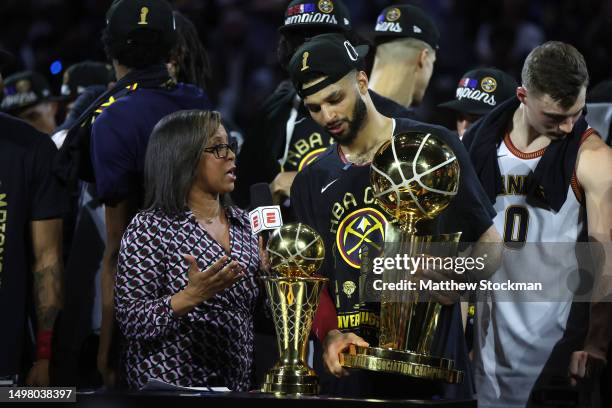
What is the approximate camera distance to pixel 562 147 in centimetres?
400

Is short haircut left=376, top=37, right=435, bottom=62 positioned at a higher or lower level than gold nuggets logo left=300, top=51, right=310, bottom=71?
higher

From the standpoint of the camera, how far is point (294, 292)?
304cm

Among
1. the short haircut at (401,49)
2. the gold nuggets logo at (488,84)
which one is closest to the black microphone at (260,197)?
the short haircut at (401,49)

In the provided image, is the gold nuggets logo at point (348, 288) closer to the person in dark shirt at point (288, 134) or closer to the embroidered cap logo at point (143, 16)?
the person in dark shirt at point (288, 134)

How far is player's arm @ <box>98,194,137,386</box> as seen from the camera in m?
4.04

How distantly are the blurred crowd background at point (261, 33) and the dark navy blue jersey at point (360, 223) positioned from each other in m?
5.22

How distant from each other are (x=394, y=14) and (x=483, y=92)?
58cm

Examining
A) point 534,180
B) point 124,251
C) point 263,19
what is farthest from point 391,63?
point 263,19

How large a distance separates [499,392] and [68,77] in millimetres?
3079

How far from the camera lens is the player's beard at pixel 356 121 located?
3.43 meters

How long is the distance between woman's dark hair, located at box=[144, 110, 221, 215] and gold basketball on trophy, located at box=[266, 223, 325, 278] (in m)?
0.72

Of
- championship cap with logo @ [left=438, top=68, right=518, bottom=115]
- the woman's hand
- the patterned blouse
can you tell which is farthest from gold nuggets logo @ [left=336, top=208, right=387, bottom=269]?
championship cap with logo @ [left=438, top=68, right=518, bottom=115]

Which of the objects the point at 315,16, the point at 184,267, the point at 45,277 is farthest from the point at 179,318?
the point at 315,16

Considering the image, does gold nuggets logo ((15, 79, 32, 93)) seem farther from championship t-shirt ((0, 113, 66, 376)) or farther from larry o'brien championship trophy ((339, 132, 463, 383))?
larry o'brien championship trophy ((339, 132, 463, 383))
